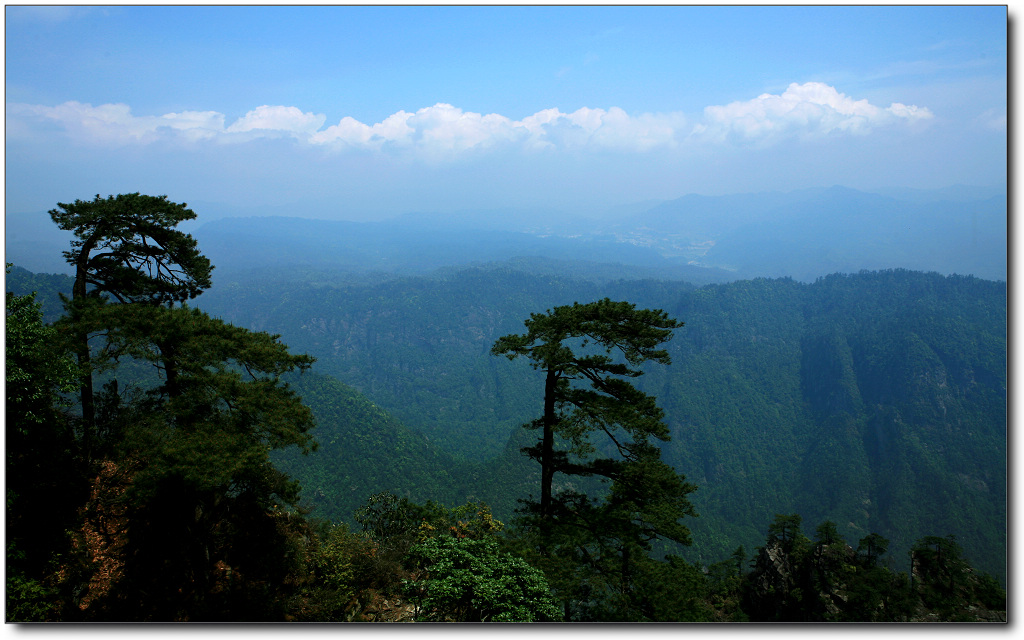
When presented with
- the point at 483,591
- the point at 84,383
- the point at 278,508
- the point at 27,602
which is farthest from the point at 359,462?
the point at 483,591

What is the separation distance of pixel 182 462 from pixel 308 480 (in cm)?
5658

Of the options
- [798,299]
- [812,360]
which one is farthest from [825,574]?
[798,299]

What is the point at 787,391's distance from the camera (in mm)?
117500

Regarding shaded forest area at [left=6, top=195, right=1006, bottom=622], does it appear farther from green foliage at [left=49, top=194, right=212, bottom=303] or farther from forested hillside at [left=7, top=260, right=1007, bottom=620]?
forested hillside at [left=7, top=260, right=1007, bottom=620]

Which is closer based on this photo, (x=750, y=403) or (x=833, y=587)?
(x=833, y=587)

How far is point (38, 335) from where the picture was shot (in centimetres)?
812

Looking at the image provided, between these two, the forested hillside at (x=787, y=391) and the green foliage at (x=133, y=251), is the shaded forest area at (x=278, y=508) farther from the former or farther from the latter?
the forested hillside at (x=787, y=391)

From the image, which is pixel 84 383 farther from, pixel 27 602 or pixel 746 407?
pixel 746 407

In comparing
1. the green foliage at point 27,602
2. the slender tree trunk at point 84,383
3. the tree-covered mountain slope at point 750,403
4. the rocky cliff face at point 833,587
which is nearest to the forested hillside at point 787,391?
the tree-covered mountain slope at point 750,403

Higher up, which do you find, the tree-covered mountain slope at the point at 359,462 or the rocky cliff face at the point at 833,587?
the rocky cliff face at the point at 833,587

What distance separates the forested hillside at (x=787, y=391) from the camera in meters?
75.9

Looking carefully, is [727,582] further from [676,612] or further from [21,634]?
[21,634]

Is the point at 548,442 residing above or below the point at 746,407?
above

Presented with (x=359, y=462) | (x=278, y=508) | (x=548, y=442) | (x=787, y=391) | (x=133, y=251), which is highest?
(x=133, y=251)
